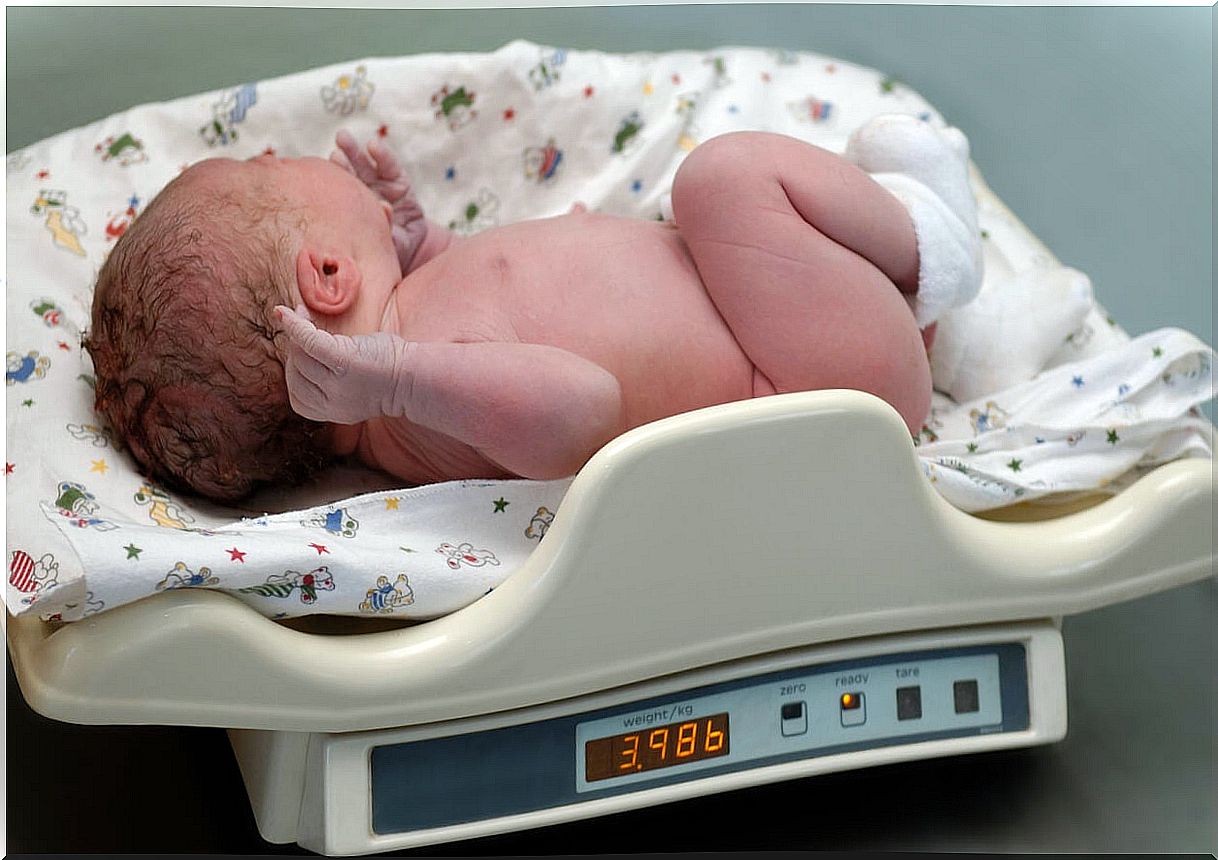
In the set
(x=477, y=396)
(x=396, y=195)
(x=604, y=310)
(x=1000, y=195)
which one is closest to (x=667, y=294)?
(x=604, y=310)

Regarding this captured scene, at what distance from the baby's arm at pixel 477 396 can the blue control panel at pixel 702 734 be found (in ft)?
0.56

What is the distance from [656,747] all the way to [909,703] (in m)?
0.18

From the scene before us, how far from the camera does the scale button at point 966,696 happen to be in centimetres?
102

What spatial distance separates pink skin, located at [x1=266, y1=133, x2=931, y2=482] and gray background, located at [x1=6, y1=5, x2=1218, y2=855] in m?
0.27

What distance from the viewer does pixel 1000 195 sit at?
67.6 inches

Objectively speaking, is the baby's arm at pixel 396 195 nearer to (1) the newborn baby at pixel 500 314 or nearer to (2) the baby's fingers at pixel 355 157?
(2) the baby's fingers at pixel 355 157

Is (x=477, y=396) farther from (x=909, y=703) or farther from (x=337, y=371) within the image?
(x=909, y=703)

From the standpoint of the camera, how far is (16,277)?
3.68ft

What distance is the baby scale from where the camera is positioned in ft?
2.78

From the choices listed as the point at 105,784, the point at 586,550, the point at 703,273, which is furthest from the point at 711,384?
the point at 105,784

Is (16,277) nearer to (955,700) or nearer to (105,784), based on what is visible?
(105,784)

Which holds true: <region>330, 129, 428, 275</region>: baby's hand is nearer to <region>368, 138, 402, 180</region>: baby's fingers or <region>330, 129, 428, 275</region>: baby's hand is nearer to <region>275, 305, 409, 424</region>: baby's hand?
<region>368, 138, 402, 180</region>: baby's fingers

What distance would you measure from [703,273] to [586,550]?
288 mm

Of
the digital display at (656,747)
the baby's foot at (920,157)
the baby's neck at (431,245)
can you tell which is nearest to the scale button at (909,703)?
the digital display at (656,747)
